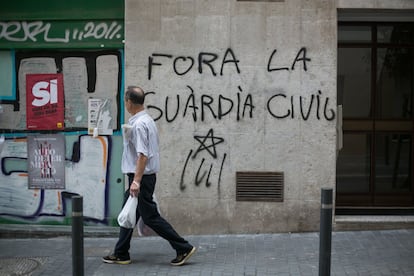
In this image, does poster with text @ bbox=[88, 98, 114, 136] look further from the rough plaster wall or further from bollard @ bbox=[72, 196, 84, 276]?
bollard @ bbox=[72, 196, 84, 276]

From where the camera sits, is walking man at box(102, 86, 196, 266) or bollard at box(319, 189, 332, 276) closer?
bollard at box(319, 189, 332, 276)

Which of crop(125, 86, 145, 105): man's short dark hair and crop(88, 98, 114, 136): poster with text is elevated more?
crop(125, 86, 145, 105): man's short dark hair

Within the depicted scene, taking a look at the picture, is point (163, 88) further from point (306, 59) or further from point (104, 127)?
point (306, 59)

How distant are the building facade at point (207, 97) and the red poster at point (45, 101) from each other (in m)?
0.07

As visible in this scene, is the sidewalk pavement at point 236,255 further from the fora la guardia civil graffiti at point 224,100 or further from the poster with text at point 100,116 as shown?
the fora la guardia civil graffiti at point 224,100

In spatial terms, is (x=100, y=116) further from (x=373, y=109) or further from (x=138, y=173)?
(x=373, y=109)

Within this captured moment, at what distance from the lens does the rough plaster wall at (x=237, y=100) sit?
25.7ft

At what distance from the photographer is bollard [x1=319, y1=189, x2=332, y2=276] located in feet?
16.3

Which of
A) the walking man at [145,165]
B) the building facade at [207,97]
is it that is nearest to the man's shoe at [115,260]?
the walking man at [145,165]

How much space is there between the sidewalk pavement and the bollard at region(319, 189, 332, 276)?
3.94ft

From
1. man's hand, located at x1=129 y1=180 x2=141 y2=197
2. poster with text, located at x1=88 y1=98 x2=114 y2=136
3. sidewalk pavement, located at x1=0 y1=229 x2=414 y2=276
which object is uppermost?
poster with text, located at x1=88 y1=98 x2=114 y2=136

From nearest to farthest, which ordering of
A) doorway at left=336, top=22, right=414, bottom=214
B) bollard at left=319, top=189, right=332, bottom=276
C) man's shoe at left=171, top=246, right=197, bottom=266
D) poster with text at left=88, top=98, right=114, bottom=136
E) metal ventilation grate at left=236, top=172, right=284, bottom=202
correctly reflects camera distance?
bollard at left=319, top=189, right=332, bottom=276
man's shoe at left=171, top=246, right=197, bottom=266
metal ventilation grate at left=236, top=172, right=284, bottom=202
poster with text at left=88, top=98, right=114, bottom=136
doorway at left=336, top=22, right=414, bottom=214

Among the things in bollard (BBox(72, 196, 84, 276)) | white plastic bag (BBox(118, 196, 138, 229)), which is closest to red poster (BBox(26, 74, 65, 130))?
white plastic bag (BBox(118, 196, 138, 229))

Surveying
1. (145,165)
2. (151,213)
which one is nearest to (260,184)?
(151,213)
